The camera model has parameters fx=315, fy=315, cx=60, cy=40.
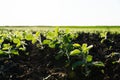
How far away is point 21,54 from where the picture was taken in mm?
7215

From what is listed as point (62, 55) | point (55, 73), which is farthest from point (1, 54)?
point (55, 73)

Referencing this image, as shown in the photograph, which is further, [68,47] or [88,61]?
[68,47]

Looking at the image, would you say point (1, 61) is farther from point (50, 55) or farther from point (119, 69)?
point (119, 69)

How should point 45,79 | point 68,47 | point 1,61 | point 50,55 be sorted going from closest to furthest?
point 45,79, point 68,47, point 1,61, point 50,55

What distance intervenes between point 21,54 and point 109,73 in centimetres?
→ 281

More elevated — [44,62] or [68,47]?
[68,47]

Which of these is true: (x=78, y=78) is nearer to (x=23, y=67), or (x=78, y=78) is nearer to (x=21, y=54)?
(x=23, y=67)

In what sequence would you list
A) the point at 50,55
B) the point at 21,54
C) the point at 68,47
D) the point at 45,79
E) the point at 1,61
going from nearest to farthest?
the point at 45,79 → the point at 68,47 → the point at 1,61 → the point at 50,55 → the point at 21,54

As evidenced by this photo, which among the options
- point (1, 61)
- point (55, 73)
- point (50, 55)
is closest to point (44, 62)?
point (50, 55)

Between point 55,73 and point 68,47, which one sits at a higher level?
point 68,47

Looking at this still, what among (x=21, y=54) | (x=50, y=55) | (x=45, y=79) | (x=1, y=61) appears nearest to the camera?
(x=45, y=79)

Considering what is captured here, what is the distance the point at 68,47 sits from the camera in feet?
18.2

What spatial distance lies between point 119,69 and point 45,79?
1.16 meters

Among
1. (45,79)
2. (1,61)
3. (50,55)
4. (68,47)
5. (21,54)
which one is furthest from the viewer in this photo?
(21,54)
